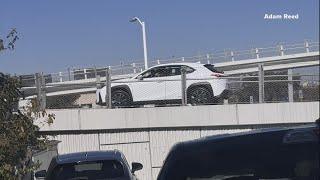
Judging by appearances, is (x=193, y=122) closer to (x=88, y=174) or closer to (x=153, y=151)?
(x=153, y=151)

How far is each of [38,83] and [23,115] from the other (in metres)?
11.4

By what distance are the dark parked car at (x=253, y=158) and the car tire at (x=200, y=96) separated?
17.5 meters

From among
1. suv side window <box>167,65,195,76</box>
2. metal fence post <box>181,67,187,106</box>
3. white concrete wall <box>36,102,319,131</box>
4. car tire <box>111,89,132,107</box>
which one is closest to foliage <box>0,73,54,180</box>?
white concrete wall <box>36,102,319,131</box>

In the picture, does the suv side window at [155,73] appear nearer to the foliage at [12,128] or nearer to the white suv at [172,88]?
the white suv at [172,88]

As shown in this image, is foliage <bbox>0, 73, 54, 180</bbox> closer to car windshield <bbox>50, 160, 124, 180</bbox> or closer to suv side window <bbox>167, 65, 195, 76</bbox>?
car windshield <bbox>50, 160, 124, 180</bbox>

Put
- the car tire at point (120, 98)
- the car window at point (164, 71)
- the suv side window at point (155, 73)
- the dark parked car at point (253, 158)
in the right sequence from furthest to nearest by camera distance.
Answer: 1. the suv side window at point (155, 73)
2. the car window at point (164, 71)
3. the car tire at point (120, 98)
4. the dark parked car at point (253, 158)

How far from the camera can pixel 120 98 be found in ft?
75.8

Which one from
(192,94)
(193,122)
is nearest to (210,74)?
(192,94)

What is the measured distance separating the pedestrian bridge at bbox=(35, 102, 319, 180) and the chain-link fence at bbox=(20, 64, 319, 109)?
567 millimetres

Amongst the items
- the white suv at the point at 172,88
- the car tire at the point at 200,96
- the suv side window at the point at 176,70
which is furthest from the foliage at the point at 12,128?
the suv side window at the point at 176,70

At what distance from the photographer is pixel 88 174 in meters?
11.6

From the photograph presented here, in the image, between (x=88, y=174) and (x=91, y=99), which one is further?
(x=91, y=99)

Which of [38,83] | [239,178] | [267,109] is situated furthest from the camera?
[38,83]

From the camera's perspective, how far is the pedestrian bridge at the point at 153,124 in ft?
68.1
